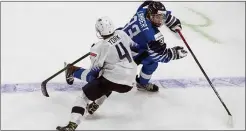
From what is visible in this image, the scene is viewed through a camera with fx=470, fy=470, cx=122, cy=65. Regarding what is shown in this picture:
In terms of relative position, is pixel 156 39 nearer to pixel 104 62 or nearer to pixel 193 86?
pixel 104 62

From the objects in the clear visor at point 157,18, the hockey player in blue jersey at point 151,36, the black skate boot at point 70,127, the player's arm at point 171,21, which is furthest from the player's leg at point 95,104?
the player's arm at point 171,21

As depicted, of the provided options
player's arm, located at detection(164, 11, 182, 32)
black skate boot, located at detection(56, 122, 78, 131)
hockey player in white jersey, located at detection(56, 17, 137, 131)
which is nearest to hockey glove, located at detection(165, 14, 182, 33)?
player's arm, located at detection(164, 11, 182, 32)

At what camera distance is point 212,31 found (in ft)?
13.5

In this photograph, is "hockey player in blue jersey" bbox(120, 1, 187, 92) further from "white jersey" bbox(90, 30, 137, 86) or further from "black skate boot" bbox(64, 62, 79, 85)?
"black skate boot" bbox(64, 62, 79, 85)

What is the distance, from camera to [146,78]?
3.11 metres

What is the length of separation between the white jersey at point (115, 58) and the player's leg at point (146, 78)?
1.10 ft

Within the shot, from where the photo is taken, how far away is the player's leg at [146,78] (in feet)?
9.94

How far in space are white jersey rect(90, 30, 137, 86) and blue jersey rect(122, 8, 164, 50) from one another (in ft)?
0.51

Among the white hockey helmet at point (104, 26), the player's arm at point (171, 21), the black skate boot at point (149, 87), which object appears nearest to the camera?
the white hockey helmet at point (104, 26)

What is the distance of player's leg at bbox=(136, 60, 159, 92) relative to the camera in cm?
303

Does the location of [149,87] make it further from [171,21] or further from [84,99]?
[84,99]

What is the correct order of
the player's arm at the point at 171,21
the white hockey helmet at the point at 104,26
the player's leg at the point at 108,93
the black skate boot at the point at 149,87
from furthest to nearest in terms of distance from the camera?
the black skate boot at the point at 149,87 → the player's arm at the point at 171,21 → the player's leg at the point at 108,93 → the white hockey helmet at the point at 104,26

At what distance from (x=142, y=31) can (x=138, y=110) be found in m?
0.49

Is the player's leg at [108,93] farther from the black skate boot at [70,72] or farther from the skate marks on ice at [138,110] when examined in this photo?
the black skate boot at [70,72]
